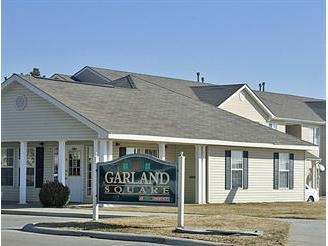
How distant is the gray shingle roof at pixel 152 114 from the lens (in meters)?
27.5

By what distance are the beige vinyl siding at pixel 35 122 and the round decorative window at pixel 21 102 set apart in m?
0.13

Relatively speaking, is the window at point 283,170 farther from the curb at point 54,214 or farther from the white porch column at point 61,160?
the curb at point 54,214

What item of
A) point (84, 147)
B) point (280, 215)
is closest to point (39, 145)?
point (84, 147)

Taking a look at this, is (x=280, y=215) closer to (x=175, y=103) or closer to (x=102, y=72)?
(x=175, y=103)

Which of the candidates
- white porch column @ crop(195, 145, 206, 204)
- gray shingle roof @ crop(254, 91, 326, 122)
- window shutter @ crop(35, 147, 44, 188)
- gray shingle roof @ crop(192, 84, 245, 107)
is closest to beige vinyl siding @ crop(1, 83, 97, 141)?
window shutter @ crop(35, 147, 44, 188)

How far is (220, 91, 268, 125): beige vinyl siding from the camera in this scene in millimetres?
41031

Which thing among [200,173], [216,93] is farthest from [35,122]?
[216,93]

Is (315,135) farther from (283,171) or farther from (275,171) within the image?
(275,171)

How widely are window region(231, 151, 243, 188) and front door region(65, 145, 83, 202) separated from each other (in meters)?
6.79

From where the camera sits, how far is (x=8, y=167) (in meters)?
31.7

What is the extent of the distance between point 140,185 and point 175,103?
53.6ft

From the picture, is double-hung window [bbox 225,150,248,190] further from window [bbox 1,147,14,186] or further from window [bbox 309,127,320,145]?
window [bbox 309,127,320,145]

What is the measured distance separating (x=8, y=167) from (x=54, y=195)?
5.71m

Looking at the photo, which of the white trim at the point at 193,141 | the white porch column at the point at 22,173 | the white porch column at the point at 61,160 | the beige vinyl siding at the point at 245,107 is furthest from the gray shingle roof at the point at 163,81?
the white porch column at the point at 61,160
